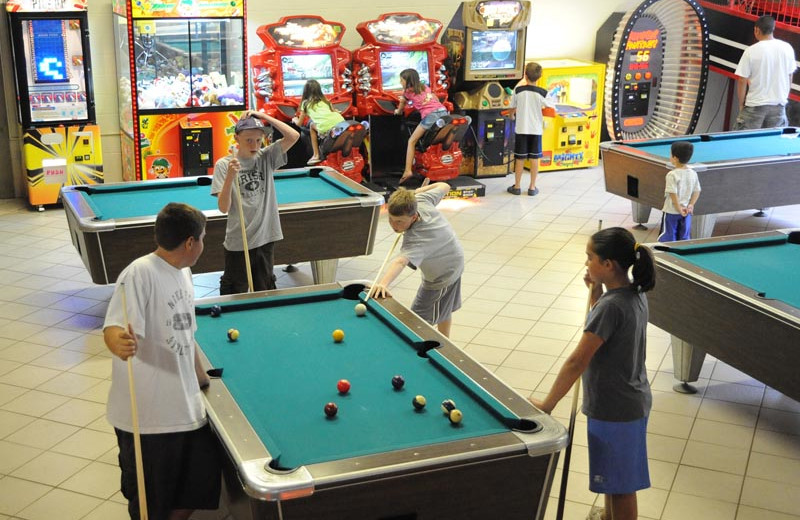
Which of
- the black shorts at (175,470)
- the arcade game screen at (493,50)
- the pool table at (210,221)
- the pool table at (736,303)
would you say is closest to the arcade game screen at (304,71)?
the arcade game screen at (493,50)

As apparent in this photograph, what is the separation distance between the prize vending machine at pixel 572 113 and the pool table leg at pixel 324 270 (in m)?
4.50

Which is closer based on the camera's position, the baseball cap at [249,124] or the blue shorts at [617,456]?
the blue shorts at [617,456]

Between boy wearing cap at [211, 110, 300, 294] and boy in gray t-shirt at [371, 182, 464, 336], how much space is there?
2.99ft

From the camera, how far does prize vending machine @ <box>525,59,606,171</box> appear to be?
1012 cm

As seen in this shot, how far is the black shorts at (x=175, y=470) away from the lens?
3.10 meters

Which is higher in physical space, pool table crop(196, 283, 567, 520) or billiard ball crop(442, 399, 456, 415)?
→ billiard ball crop(442, 399, 456, 415)

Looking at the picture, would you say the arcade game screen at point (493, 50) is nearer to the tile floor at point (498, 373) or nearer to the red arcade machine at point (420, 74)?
the red arcade machine at point (420, 74)

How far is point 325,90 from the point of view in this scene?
8.88 m

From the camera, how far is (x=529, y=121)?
9.41 m

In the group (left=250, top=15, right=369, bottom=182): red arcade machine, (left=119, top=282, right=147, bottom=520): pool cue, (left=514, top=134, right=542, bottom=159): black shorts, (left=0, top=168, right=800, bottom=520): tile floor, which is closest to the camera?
(left=119, top=282, right=147, bottom=520): pool cue

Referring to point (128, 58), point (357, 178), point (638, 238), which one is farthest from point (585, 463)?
point (128, 58)

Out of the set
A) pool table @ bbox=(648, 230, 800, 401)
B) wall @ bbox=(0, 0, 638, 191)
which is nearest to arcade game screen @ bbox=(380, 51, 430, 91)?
wall @ bbox=(0, 0, 638, 191)

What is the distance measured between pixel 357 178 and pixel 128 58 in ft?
7.85

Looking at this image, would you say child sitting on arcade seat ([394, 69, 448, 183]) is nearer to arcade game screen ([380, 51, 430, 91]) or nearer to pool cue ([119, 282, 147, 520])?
arcade game screen ([380, 51, 430, 91])
